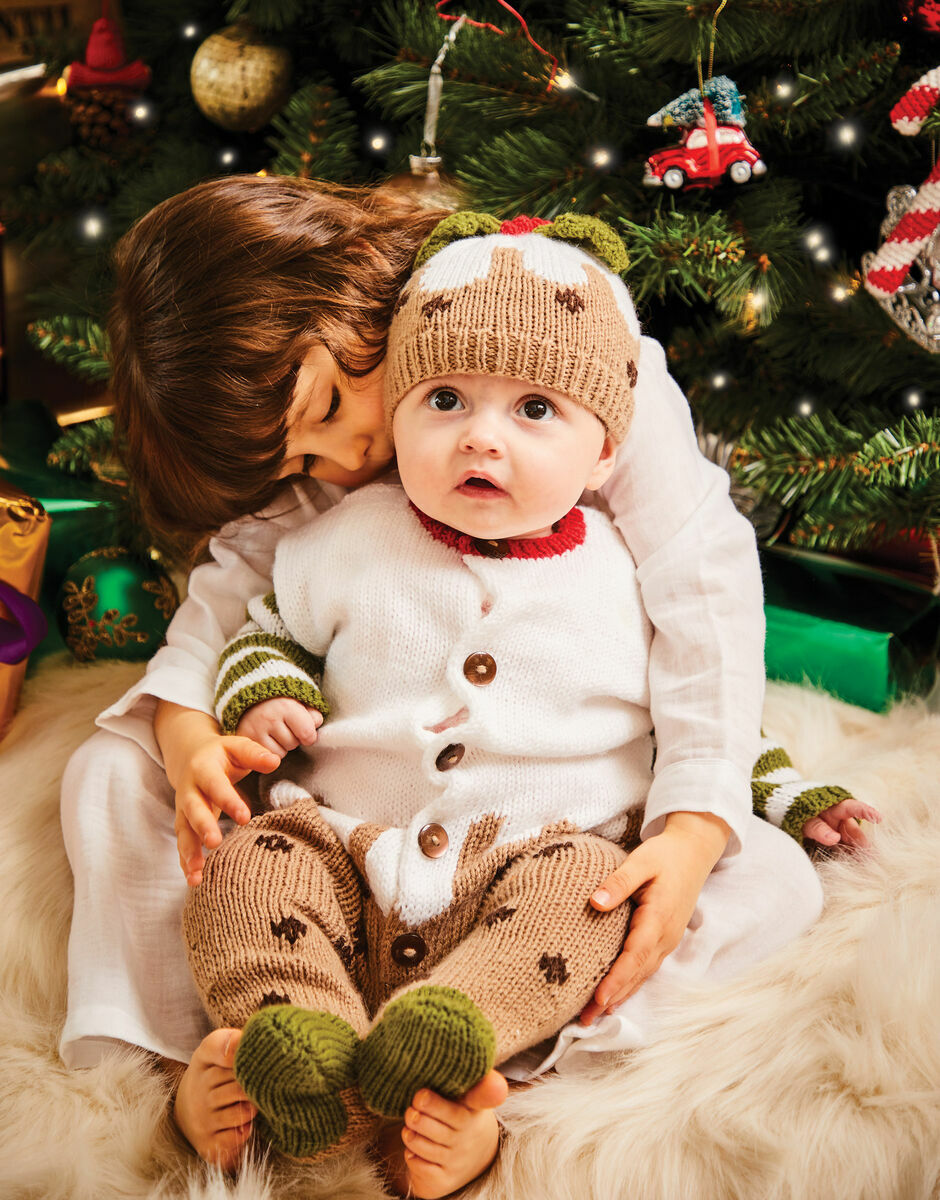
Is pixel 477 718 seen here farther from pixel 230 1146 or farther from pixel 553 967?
pixel 230 1146

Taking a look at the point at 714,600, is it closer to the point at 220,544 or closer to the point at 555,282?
the point at 555,282

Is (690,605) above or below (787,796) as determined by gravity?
above

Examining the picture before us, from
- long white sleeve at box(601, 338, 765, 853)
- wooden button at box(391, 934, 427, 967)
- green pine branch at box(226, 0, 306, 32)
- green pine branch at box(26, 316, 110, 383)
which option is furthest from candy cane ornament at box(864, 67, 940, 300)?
green pine branch at box(26, 316, 110, 383)

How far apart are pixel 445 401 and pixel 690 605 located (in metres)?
0.29

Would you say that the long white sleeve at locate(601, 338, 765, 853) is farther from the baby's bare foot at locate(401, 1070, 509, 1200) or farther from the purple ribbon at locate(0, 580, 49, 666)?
the purple ribbon at locate(0, 580, 49, 666)

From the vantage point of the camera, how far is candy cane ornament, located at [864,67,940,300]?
972 mm

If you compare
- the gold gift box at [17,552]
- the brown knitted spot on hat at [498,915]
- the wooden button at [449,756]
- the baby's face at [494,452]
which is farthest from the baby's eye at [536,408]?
the gold gift box at [17,552]

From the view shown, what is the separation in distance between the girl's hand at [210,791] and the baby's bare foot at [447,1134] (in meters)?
0.27

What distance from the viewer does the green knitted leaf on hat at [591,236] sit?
859 mm

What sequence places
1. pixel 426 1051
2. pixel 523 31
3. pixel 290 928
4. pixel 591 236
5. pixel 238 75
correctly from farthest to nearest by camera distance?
1. pixel 238 75
2. pixel 523 31
3. pixel 591 236
4. pixel 290 928
5. pixel 426 1051

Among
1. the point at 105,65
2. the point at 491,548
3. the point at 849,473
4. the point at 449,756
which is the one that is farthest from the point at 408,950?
the point at 105,65

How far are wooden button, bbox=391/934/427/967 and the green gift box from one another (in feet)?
2.15

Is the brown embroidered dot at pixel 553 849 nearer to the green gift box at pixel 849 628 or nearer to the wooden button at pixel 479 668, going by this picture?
the wooden button at pixel 479 668

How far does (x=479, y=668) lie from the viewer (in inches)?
32.6
